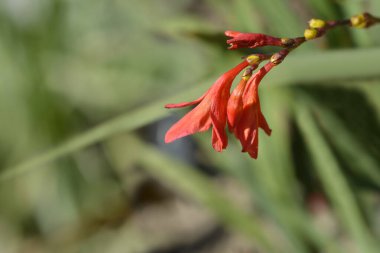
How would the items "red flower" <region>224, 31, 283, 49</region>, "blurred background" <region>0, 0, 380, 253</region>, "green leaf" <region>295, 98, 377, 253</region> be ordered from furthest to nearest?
"blurred background" <region>0, 0, 380, 253</region>, "green leaf" <region>295, 98, 377, 253</region>, "red flower" <region>224, 31, 283, 49</region>

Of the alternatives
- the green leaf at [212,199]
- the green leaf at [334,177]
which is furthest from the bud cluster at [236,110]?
the green leaf at [212,199]

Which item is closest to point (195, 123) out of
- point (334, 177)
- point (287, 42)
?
point (287, 42)

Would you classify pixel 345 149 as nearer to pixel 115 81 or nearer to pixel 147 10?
pixel 147 10

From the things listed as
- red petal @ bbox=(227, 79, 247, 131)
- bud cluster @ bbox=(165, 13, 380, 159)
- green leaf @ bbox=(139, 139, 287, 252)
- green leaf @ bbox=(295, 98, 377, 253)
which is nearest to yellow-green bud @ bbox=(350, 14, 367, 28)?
bud cluster @ bbox=(165, 13, 380, 159)

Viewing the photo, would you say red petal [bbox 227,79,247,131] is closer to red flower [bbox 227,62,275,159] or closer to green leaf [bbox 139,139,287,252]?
red flower [bbox 227,62,275,159]

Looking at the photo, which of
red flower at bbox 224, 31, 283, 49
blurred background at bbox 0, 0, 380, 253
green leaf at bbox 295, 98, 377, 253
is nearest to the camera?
red flower at bbox 224, 31, 283, 49

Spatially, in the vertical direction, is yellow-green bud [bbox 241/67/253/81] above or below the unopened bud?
above

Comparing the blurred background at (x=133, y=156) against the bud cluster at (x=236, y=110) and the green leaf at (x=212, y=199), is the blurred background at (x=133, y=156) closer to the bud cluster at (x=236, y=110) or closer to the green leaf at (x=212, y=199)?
the green leaf at (x=212, y=199)

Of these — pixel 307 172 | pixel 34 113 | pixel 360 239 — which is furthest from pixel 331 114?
pixel 34 113

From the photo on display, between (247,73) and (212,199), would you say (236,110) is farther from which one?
(212,199)
